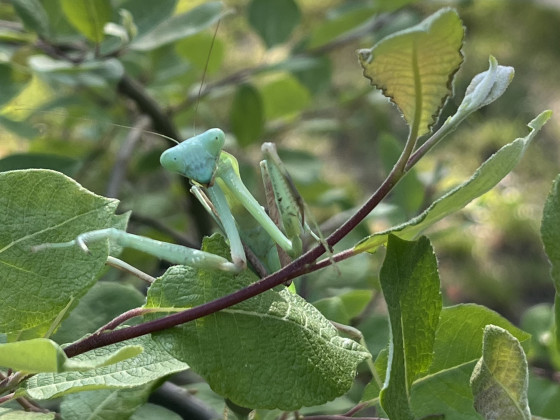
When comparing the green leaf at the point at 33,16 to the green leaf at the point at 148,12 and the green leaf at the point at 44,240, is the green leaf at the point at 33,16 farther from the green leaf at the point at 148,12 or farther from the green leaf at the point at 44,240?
the green leaf at the point at 44,240

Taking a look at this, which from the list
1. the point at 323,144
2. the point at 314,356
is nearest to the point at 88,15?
the point at 314,356

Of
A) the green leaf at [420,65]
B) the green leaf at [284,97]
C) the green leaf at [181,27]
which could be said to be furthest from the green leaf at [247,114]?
the green leaf at [420,65]

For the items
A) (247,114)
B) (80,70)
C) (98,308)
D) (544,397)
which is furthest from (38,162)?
(544,397)

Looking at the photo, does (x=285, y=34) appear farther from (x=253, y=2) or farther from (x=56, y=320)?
(x=56, y=320)

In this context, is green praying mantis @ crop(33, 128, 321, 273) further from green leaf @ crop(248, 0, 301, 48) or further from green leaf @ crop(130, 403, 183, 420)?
green leaf @ crop(248, 0, 301, 48)

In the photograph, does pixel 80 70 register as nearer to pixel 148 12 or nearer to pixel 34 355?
pixel 148 12

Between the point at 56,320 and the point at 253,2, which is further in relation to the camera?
the point at 253,2

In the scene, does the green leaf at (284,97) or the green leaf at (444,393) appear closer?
the green leaf at (444,393)
